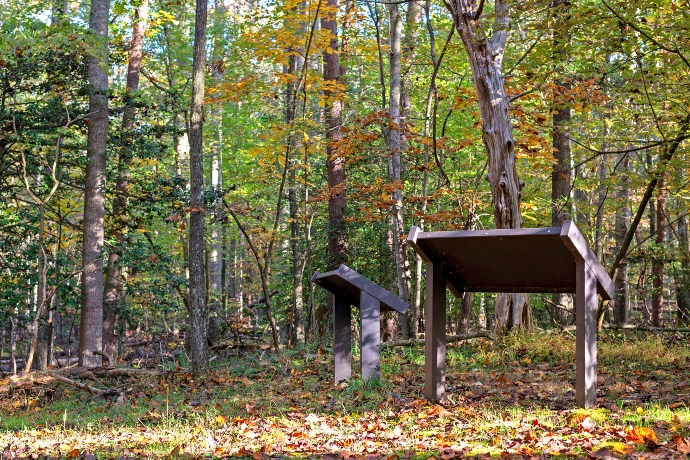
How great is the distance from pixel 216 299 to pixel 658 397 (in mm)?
17165

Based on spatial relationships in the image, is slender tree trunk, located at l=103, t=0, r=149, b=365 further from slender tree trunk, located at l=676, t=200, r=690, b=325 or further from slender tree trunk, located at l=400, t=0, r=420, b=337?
slender tree trunk, located at l=676, t=200, r=690, b=325

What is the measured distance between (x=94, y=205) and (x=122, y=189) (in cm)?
160

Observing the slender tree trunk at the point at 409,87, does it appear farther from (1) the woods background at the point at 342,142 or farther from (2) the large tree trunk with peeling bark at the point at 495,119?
(2) the large tree trunk with peeling bark at the point at 495,119

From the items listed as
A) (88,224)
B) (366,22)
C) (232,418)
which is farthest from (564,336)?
(366,22)

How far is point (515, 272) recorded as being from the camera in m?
6.75

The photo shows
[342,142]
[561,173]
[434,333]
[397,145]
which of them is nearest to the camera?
[434,333]

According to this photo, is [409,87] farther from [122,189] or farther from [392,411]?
[392,411]

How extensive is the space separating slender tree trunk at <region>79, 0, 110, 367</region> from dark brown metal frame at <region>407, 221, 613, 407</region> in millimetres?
8616

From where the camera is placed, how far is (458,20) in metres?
10.3

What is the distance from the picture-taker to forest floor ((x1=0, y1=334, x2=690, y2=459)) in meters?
4.92

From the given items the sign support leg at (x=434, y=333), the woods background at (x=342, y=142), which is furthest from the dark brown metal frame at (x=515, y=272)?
the woods background at (x=342, y=142)

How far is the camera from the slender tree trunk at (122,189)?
48.6 ft

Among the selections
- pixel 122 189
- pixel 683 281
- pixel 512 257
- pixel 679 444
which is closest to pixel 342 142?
pixel 122 189

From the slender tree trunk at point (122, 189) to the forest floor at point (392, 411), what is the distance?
5.08 m
